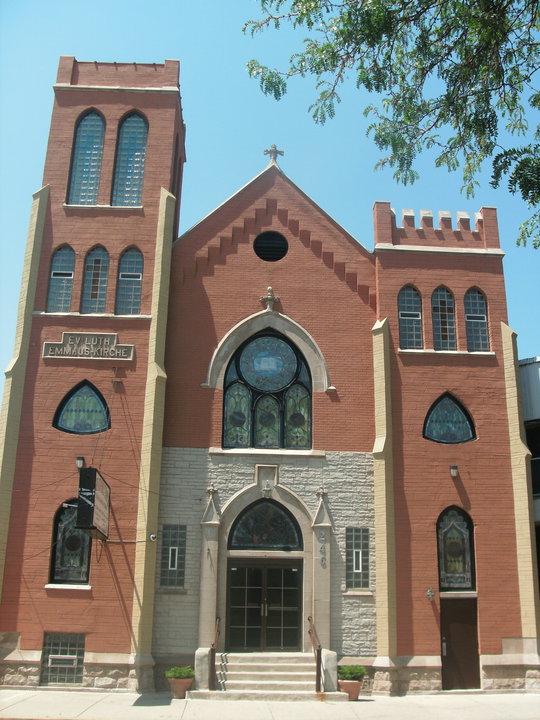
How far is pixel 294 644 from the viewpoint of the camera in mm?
17703

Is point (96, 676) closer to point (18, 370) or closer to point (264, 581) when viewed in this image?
point (264, 581)

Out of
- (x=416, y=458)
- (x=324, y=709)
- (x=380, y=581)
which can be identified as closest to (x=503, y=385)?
(x=416, y=458)

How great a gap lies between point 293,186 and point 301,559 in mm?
10457

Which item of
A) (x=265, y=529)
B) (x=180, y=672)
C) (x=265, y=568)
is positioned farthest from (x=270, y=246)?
(x=180, y=672)

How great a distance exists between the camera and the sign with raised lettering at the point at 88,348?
18891 millimetres

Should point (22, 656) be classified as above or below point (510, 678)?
above

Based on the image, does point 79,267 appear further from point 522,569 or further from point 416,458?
point 522,569

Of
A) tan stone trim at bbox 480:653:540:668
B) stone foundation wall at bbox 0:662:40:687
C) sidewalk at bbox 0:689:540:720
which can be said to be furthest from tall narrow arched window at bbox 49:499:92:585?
tan stone trim at bbox 480:653:540:668

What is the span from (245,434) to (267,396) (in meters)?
1.18

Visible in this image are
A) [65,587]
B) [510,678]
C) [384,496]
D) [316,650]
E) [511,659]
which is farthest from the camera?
[384,496]

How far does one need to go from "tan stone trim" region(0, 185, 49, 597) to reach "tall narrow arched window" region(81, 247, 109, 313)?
1.32 metres

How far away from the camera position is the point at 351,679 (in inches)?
649

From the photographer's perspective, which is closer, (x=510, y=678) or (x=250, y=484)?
(x=510, y=678)

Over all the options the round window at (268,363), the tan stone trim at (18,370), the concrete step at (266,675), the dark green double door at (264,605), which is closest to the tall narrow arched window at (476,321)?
the round window at (268,363)
